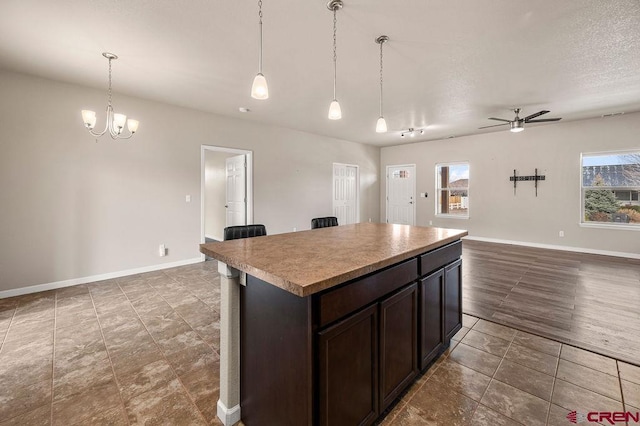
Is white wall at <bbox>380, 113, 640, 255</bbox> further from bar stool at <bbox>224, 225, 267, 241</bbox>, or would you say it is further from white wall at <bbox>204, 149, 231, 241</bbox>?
bar stool at <bbox>224, 225, 267, 241</bbox>

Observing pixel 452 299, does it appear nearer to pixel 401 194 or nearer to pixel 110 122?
pixel 110 122

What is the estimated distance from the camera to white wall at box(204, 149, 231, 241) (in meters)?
6.59

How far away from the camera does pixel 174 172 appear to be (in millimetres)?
4547

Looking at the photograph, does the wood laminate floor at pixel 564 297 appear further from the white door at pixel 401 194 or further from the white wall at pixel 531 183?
the white door at pixel 401 194

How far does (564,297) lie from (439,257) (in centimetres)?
244

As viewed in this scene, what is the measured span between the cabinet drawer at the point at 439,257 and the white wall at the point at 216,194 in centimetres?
539

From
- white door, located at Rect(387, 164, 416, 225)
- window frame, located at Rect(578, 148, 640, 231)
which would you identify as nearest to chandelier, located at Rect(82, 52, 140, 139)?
white door, located at Rect(387, 164, 416, 225)

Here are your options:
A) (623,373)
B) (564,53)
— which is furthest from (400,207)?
(623,373)

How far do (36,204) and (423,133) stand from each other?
23.5ft

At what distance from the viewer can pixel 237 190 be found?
5855mm

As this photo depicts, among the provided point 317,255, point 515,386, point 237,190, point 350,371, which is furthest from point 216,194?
point 515,386

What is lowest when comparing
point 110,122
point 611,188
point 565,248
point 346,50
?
point 565,248

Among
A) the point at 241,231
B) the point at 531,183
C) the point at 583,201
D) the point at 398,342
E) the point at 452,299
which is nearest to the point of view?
the point at 398,342

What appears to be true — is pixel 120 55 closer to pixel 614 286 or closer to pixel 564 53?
pixel 564 53
